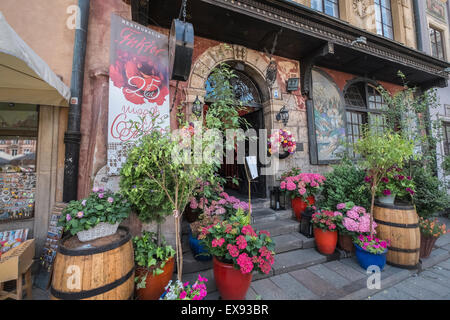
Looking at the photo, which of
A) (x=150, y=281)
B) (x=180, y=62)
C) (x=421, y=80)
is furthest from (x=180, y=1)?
(x=421, y=80)

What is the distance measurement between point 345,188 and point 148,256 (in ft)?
11.9

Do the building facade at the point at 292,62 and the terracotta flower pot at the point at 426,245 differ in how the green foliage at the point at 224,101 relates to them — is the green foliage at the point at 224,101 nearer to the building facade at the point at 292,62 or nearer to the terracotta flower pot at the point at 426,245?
the building facade at the point at 292,62

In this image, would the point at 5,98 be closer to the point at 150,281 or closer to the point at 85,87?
the point at 85,87

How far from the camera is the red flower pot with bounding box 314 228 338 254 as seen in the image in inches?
118

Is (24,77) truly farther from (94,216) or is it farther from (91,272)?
(91,272)

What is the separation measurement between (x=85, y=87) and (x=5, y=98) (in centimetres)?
90

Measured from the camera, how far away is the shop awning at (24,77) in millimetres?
1534

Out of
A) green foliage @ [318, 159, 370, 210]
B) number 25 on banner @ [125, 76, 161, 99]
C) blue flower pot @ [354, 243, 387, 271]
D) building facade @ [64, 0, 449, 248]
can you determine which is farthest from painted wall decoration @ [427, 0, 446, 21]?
number 25 on banner @ [125, 76, 161, 99]

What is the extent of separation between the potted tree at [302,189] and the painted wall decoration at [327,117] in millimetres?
1529

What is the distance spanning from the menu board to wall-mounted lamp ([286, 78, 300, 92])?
17.9 ft

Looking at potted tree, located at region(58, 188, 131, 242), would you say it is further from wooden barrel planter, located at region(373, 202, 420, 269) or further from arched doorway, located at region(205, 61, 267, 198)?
wooden barrel planter, located at region(373, 202, 420, 269)

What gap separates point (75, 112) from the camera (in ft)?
8.41

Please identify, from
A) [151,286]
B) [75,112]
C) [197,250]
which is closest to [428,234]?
[197,250]

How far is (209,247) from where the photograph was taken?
7.02 ft
